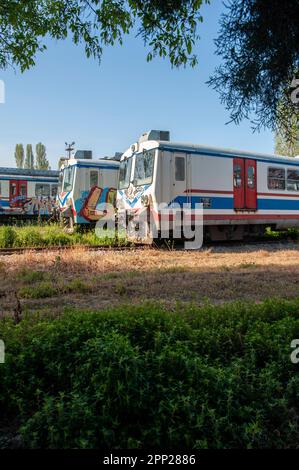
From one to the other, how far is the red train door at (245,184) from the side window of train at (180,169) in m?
2.34

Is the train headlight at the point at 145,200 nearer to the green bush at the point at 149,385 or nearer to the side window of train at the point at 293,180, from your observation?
the side window of train at the point at 293,180

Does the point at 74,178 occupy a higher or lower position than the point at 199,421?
higher

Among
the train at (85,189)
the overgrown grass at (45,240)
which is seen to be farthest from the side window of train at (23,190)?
the overgrown grass at (45,240)

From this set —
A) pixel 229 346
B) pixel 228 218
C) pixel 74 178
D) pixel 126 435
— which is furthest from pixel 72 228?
pixel 126 435

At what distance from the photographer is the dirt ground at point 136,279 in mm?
6066

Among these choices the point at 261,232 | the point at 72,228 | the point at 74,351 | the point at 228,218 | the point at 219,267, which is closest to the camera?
the point at 74,351

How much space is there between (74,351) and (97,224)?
14365 millimetres

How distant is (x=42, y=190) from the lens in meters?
26.5

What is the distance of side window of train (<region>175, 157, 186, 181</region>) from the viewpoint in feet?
41.7

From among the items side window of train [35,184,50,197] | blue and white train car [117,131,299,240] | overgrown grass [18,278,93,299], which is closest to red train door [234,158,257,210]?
blue and white train car [117,131,299,240]

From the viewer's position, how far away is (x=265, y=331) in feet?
12.3

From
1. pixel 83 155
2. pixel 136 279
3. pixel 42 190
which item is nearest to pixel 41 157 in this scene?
pixel 42 190

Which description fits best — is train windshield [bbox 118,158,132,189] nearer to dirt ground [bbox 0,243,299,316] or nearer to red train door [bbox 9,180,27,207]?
dirt ground [bbox 0,243,299,316]

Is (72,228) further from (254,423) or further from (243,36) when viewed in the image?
(254,423)
